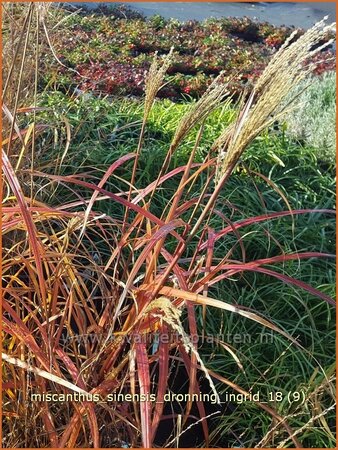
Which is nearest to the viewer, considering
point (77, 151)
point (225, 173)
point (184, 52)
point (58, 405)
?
point (225, 173)

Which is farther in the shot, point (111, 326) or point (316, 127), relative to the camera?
point (316, 127)

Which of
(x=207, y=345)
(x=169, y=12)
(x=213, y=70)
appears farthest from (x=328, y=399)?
(x=169, y=12)

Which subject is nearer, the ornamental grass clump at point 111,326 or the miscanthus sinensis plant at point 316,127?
the ornamental grass clump at point 111,326

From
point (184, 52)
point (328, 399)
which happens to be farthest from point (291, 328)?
point (184, 52)

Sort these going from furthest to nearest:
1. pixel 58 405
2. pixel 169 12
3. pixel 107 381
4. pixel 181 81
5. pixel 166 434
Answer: pixel 169 12 → pixel 181 81 → pixel 166 434 → pixel 58 405 → pixel 107 381

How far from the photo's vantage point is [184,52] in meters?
5.61

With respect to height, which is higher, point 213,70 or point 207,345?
point 213,70

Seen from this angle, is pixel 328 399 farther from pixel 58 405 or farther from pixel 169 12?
pixel 169 12

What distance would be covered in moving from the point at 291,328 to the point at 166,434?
64 centimetres

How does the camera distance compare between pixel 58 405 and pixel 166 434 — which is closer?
pixel 58 405

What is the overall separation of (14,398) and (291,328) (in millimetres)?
1076

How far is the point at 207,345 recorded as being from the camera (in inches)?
94.2

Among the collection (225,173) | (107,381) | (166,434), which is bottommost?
(166,434)

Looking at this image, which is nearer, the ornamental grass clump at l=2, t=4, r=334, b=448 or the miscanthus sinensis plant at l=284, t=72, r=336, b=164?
the ornamental grass clump at l=2, t=4, r=334, b=448
